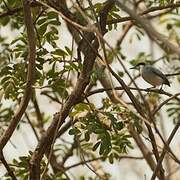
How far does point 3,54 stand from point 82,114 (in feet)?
3.91

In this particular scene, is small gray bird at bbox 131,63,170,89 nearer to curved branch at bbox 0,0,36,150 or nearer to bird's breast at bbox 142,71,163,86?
bird's breast at bbox 142,71,163,86

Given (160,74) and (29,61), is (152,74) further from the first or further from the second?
(29,61)

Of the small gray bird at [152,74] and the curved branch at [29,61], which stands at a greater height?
the small gray bird at [152,74]

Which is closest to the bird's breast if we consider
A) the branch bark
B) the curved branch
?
the branch bark

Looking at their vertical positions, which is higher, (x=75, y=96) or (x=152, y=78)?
(x=152, y=78)

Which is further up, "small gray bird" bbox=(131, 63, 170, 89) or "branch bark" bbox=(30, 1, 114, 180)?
"small gray bird" bbox=(131, 63, 170, 89)

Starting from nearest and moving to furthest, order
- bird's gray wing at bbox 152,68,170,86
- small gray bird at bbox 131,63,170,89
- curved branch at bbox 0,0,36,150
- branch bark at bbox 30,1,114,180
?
curved branch at bbox 0,0,36,150 → branch bark at bbox 30,1,114,180 → bird's gray wing at bbox 152,68,170,86 → small gray bird at bbox 131,63,170,89

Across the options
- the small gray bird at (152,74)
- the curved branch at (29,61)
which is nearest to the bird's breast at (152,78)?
the small gray bird at (152,74)

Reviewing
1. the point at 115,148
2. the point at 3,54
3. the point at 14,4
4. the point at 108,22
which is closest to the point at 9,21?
the point at 3,54

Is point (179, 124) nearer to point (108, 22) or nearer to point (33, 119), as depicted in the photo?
point (108, 22)

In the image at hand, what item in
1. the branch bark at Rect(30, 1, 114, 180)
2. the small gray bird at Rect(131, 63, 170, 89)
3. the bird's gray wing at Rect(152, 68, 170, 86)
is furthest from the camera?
the small gray bird at Rect(131, 63, 170, 89)

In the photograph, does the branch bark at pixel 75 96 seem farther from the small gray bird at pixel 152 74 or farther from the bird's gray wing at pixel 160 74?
the small gray bird at pixel 152 74

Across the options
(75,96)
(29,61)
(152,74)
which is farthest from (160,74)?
(29,61)

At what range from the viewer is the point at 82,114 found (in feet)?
7.41
